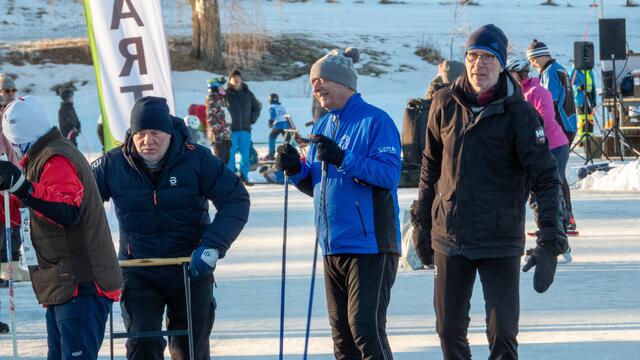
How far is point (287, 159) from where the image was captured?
5910 mm

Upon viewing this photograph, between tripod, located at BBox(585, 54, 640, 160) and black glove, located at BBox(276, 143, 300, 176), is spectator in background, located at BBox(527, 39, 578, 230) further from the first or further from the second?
tripod, located at BBox(585, 54, 640, 160)

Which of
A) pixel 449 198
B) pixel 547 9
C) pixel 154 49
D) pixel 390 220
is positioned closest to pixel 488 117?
pixel 449 198

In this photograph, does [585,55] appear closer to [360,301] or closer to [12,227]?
[12,227]

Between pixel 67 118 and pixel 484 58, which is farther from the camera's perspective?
pixel 67 118

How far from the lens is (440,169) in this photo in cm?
575

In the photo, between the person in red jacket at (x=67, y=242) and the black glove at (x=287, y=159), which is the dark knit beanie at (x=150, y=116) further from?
the black glove at (x=287, y=159)

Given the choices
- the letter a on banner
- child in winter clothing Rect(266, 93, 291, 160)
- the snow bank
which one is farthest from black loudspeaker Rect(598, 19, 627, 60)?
the letter a on banner

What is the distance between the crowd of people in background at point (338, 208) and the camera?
533 centimetres

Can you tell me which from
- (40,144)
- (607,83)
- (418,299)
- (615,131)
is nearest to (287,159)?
(40,144)

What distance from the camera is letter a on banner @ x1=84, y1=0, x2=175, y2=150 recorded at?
8.78m

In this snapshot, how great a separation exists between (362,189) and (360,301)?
515mm

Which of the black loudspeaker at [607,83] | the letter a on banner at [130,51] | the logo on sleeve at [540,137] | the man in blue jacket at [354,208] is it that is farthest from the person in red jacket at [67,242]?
the black loudspeaker at [607,83]

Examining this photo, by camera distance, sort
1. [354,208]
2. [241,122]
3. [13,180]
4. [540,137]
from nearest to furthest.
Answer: [13,180] → [540,137] → [354,208] → [241,122]

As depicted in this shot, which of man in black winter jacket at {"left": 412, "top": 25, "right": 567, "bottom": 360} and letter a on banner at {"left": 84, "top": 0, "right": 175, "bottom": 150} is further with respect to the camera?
letter a on banner at {"left": 84, "top": 0, "right": 175, "bottom": 150}
